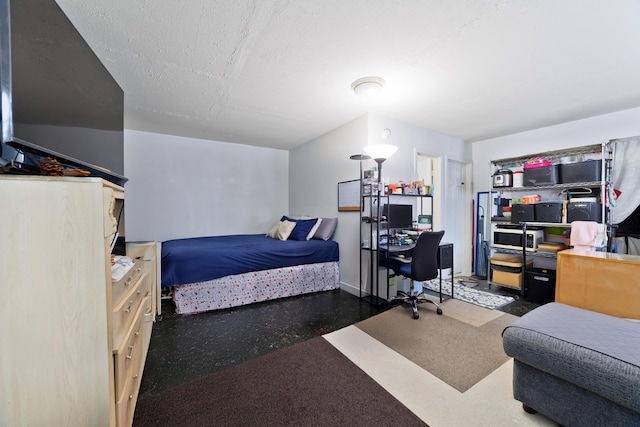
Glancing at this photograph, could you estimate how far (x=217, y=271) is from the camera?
9.41 ft

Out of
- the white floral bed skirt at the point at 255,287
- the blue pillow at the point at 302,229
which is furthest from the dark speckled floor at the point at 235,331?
the blue pillow at the point at 302,229

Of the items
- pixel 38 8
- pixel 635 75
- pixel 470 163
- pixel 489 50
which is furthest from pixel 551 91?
pixel 38 8

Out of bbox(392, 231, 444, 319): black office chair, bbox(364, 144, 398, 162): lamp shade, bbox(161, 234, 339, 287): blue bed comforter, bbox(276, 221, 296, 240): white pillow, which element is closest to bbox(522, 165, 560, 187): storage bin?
bbox(392, 231, 444, 319): black office chair

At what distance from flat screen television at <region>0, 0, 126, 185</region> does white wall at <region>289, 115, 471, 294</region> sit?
2.66 metres

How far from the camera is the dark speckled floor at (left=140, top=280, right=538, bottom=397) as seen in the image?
6.03 ft

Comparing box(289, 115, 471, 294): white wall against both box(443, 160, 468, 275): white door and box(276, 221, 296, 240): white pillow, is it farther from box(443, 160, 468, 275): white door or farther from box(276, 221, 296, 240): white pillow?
box(276, 221, 296, 240): white pillow

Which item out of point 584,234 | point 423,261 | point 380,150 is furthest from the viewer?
point 584,234

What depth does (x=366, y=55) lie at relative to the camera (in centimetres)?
196

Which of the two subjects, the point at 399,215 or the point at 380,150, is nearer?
the point at 380,150

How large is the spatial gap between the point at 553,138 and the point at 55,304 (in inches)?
213

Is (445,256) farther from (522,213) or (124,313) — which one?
(124,313)

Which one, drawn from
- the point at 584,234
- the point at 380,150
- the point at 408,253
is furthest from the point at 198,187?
the point at 584,234

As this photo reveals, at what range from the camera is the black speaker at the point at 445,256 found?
2.99 m

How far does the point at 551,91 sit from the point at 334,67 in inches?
93.7
